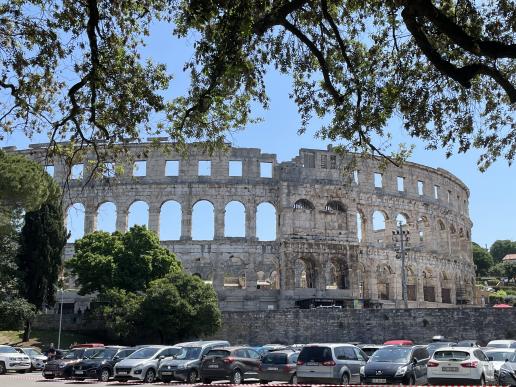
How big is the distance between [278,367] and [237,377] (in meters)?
1.39

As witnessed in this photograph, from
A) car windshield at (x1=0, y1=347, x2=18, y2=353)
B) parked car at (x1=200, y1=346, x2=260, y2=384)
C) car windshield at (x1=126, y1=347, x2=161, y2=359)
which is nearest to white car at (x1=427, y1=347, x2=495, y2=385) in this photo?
parked car at (x1=200, y1=346, x2=260, y2=384)

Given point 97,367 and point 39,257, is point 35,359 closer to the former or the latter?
point 97,367

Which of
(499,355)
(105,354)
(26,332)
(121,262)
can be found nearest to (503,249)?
(121,262)

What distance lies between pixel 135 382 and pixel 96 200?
102 feet

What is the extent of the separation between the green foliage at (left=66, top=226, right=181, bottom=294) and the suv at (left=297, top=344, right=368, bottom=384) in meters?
23.2

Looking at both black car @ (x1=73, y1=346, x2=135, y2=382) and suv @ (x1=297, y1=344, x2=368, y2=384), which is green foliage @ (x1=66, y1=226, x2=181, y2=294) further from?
suv @ (x1=297, y1=344, x2=368, y2=384)

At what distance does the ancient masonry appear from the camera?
45.6m

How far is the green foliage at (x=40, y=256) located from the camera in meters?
36.2

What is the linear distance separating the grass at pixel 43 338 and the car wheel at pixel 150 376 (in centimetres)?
1883

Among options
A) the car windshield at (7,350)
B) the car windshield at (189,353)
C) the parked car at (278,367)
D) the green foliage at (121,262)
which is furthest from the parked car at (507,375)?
the green foliage at (121,262)

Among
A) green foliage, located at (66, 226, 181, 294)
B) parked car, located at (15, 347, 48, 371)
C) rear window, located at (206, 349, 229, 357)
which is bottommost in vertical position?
parked car, located at (15, 347, 48, 371)

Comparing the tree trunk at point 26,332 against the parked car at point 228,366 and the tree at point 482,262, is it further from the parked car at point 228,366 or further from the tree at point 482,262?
the tree at point 482,262

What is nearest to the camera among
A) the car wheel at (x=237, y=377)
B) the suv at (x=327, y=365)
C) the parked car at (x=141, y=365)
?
the suv at (x=327, y=365)

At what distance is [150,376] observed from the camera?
63.0ft
